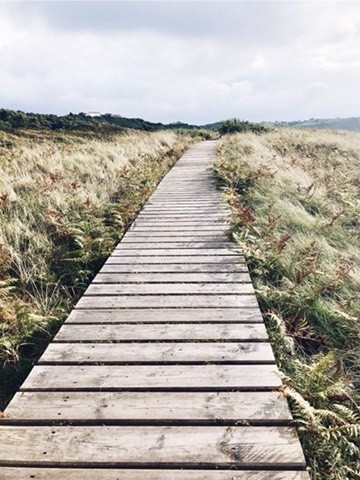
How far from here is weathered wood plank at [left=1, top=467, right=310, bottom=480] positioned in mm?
1715

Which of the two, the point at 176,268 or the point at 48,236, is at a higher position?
the point at 48,236

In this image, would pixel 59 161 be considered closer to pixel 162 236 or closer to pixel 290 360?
pixel 162 236

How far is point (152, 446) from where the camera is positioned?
1875mm

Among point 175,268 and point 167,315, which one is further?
point 175,268

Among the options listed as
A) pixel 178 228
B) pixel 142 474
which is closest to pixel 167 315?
pixel 142 474

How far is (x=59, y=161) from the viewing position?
9430mm

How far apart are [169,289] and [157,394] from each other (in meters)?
1.47

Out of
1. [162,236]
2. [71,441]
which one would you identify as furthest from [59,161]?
[71,441]

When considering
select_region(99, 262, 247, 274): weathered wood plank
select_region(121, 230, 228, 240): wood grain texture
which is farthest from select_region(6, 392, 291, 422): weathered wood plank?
select_region(121, 230, 228, 240): wood grain texture

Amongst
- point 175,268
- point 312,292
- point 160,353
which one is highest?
point 175,268

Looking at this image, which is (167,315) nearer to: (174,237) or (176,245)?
(176,245)

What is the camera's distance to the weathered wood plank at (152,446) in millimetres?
1800

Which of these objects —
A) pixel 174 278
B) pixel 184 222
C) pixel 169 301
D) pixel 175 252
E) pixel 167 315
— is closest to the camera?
pixel 167 315

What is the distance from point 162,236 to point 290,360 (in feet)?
9.35
